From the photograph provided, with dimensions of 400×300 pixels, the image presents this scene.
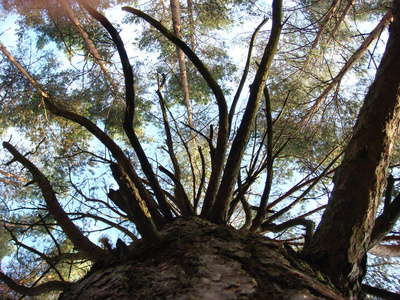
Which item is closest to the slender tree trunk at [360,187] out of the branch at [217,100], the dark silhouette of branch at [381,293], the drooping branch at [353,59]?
the dark silhouette of branch at [381,293]

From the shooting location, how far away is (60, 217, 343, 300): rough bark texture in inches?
31.4

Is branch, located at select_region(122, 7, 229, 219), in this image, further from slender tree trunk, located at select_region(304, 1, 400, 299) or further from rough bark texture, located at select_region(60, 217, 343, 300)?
slender tree trunk, located at select_region(304, 1, 400, 299)

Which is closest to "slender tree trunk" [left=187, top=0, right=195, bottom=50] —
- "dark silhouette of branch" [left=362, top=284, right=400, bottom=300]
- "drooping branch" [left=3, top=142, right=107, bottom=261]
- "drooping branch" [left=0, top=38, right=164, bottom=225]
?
"drooping branch" [left=0, top=38, right=164, bottom=225]

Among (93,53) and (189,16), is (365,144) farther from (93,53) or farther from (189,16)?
(189,16)

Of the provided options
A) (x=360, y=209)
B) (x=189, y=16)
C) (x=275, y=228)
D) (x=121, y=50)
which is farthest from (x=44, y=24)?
(x=360, y=209)

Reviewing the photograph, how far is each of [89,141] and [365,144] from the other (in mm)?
6549

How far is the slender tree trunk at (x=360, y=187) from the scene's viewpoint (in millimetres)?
1101

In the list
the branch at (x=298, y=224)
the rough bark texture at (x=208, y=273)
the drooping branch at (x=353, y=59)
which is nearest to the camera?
the rough bark texture at (x=208, y=273)

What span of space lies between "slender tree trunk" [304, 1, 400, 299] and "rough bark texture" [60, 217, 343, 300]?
0.50 feet

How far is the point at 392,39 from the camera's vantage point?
132 cm

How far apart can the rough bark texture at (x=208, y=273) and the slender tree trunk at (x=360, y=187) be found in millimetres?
152

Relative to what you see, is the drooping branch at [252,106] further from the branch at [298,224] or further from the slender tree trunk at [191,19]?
the slender tree trunk at [191,19]

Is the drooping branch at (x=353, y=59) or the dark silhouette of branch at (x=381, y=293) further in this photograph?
the drooping branch at (x=353, y=59)

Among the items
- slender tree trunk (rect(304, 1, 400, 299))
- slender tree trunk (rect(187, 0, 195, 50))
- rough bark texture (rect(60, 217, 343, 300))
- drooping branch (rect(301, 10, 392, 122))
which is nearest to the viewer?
rough bark texture (rect(60, 217, 343, 300))
